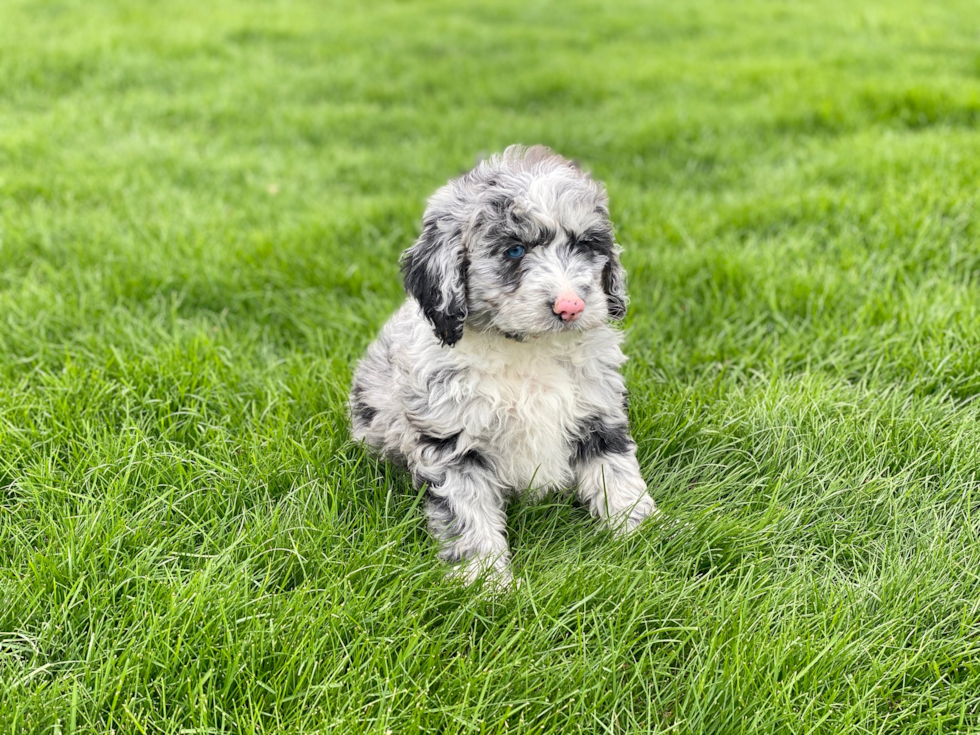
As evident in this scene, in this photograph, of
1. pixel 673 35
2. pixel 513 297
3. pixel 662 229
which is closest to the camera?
pixel 513 297

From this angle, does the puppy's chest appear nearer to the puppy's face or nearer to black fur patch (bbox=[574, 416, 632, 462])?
black fur patch (bbox=[574, 416, 632, 462])

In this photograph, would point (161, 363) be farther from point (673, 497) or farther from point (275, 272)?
point (673, 497)

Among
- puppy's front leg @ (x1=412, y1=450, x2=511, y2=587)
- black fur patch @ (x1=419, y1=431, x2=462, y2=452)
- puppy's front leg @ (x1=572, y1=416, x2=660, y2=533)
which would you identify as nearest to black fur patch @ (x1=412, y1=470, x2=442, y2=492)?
puppy's front leg @ (x1=412, y1=450, x2=511, y2=587)

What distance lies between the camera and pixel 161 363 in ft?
12.3

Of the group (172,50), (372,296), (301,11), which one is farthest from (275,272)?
(301,11)

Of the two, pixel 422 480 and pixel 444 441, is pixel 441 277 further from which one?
pixel 422 480

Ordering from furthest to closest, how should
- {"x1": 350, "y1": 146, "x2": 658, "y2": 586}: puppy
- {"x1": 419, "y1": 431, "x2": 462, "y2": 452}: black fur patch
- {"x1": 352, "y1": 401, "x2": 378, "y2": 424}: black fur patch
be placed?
{"x1": 352, "y1": 401, "x2": 378, "y2": 424}: black fur patch, {"x1": 419, "y1": 431, "x2": 462, "y2": 452}: black fur patch, {"x1": 350, "y1": 146, "x2": 658, "y2": 586}: puppy

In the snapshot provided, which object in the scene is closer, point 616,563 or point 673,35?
point 616,563

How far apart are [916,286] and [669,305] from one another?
132cm

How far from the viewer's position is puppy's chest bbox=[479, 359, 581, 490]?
9.41ft

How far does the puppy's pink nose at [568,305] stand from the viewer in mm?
2518

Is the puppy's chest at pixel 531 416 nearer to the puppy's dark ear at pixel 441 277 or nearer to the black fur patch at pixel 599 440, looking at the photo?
the black fur patch at pixel 599 440

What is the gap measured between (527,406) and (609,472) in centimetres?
42

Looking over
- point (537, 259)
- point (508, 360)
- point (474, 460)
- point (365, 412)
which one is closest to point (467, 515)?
point (474, 460)
